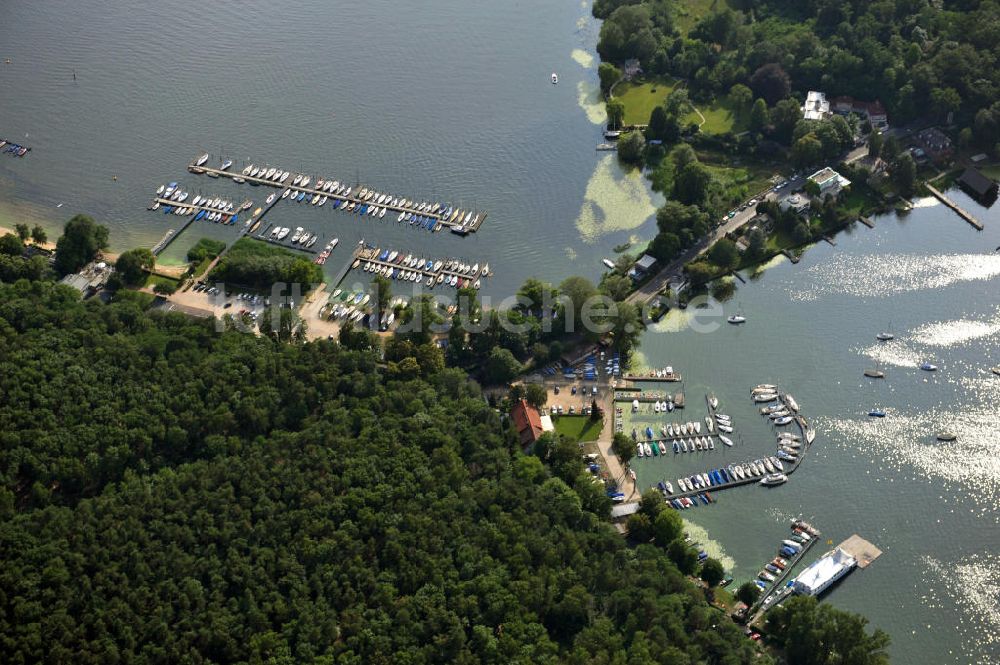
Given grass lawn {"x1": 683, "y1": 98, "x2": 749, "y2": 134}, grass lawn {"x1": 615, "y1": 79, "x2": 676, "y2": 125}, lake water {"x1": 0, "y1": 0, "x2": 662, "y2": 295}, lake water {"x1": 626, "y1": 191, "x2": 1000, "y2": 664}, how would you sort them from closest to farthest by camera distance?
lake water {"x1": 626, "y1": 191, "x2": 1000, "y2": 664}
lake water {"x1": 0, "y1": 0, "x2": 662, "y2": 295}
grass lawn {"x1": 683, "y1": 98, "x2": 749, "y2": 134}
grass lawn {"x1": 615, "y1": 79, "x2": 676, "y2": 125}

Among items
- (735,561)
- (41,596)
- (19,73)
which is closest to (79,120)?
(19,73)

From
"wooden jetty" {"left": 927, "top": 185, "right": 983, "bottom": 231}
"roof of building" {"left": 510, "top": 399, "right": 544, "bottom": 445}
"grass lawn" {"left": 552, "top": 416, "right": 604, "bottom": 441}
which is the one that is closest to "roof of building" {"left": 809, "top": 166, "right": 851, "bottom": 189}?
"wooden jetty" {"left": 927, "top": 185, "right": 983, "bottom": 231}

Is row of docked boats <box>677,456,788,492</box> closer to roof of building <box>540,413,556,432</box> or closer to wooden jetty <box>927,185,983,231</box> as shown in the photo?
roof of building <box>540,413,556,432</box>

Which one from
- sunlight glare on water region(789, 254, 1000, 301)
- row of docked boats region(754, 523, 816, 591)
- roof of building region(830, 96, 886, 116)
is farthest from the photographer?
roof of building region(830, 96, 886, 116)

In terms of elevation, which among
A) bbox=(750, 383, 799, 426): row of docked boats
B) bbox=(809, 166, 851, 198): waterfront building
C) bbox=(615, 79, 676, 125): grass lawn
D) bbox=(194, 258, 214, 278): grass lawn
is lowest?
bbox=(750, 383, 799, 426): row of docked boats

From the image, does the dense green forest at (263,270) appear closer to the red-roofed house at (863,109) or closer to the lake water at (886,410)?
the lake water at (886,410)
